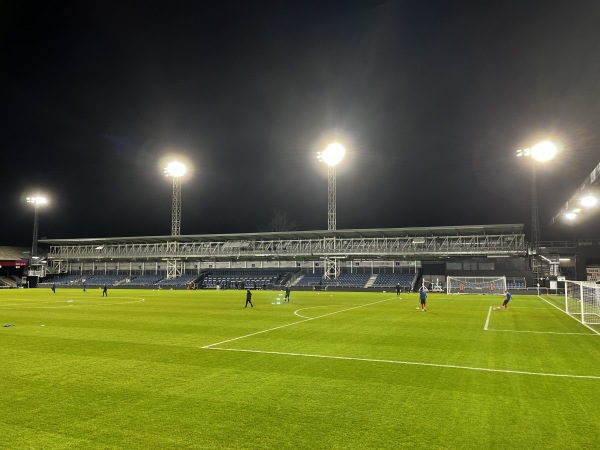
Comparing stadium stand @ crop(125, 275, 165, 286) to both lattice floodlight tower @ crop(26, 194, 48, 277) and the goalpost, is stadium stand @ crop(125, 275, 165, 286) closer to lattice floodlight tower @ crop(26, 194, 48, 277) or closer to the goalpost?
lattice floodlight tower @ crop(26, 194, 48, 277)

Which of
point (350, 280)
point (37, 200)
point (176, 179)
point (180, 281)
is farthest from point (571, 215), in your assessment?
point (37, 200)

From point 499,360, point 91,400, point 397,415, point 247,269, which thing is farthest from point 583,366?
point 247,269

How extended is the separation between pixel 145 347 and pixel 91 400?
5.76m

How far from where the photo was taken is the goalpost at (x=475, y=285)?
56.2 meters

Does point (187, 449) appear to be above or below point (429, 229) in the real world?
below

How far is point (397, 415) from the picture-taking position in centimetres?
672

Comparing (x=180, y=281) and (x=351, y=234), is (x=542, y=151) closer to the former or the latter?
(x=351, y=234)

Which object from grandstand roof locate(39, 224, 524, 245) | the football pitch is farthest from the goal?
the football pitch

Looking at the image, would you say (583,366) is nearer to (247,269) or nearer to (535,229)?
(535,229)

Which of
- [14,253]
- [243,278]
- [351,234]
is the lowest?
[243,278]

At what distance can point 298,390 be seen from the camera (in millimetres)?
8219

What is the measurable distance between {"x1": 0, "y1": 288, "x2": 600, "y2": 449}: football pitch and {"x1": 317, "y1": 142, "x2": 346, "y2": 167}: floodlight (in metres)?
45.0

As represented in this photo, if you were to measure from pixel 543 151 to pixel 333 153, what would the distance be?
2677 cm

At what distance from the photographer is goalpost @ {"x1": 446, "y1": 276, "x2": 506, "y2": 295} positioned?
56.2 m
